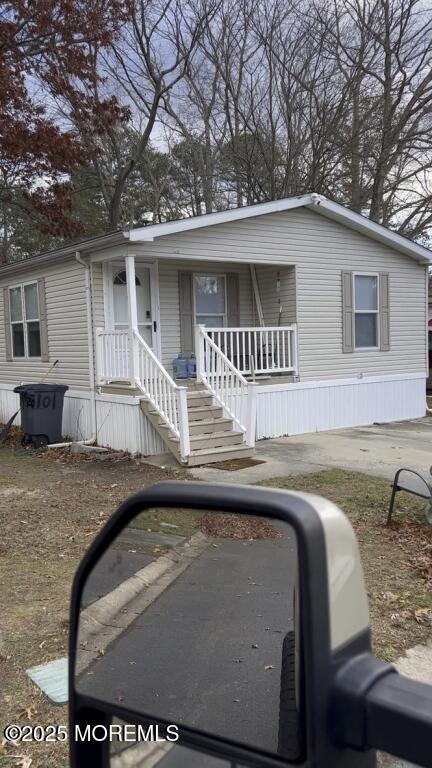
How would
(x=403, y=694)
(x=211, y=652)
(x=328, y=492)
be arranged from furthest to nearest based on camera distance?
(x=328, y=492) → (x=211, y=652) → (x=403, y=694)

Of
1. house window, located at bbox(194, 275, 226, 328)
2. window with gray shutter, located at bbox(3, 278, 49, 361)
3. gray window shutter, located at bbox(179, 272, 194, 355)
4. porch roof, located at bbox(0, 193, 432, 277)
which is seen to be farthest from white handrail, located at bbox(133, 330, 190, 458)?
window with gray shutter, located at bbox(3, 278, 49, 361)

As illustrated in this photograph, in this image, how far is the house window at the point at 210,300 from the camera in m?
12.6

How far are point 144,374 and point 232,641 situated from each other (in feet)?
26.9

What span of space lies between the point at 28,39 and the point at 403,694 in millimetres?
15655

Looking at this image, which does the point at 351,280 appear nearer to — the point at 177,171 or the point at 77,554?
the point at 77,554

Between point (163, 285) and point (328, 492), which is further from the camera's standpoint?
point (163, 285)

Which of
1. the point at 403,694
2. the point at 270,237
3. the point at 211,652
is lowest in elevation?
the point at 211,652

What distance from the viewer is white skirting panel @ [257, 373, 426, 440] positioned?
11445 mm

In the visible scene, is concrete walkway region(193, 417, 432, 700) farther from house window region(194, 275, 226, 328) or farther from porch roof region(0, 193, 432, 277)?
porch roof region(0, 193, 432, 277)

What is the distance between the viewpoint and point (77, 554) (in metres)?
5.19

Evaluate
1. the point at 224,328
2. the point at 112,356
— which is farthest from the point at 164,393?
the point at 224,328

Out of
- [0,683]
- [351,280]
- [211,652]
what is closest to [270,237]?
[351,280]

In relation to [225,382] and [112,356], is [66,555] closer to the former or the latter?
[225,382]

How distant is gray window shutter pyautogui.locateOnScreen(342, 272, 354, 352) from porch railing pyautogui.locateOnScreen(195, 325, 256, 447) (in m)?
3.57
